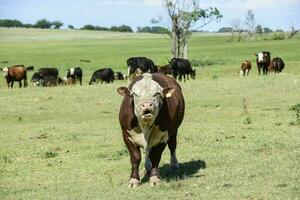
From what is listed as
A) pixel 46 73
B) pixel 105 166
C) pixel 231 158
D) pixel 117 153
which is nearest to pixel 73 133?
pixel 117 153

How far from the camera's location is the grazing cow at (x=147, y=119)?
334 inches

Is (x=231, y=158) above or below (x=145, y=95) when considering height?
below

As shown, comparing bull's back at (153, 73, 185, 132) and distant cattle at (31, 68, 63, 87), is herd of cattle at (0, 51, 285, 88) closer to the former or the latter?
distant cattle at (31, 68, 63, 87)

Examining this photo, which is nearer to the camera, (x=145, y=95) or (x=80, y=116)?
(x=145, y=95)

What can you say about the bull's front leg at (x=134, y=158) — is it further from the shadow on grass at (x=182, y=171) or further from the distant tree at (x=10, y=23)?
the distant tree at (x=10, y=23)

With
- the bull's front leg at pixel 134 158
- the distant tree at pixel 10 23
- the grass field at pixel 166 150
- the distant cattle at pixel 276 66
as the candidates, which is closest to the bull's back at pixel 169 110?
the bull's front leg at pixel 134 158

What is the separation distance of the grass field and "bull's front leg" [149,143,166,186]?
0.50 ft

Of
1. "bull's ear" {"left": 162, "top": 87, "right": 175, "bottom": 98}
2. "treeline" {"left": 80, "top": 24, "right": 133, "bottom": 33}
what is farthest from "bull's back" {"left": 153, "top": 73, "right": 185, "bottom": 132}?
"treeline" {"left": 80, "top": 24, "right": 133, "bottom": 33}

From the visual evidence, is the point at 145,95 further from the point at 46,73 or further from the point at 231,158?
the point at 46,73

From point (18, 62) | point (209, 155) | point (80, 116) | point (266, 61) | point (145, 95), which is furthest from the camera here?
point (18, 62)

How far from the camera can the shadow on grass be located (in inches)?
374

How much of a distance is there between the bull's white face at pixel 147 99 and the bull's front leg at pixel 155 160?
0.64m

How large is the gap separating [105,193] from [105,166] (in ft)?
7.82

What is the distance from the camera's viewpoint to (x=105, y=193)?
339 inches
